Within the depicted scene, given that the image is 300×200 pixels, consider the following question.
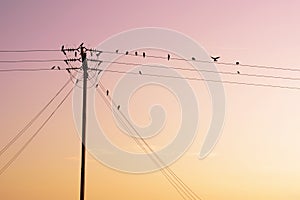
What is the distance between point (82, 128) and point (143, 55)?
7.52 meters

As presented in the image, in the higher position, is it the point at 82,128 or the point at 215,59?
the point at 215,59

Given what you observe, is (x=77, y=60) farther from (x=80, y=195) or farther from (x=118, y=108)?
(x=80, y=195)

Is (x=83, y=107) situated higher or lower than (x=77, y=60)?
lower

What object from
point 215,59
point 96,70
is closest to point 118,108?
point 96,70

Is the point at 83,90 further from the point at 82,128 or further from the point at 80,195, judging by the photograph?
the point at 80,195

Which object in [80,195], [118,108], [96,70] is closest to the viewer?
[80,195]

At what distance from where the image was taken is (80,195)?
4050 centimetres

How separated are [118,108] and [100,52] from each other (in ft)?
14.6

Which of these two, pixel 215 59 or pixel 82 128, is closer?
pixel 82 128

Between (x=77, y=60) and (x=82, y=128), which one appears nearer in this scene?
(x=82, y=128)

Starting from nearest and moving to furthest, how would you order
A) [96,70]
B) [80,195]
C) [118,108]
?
[80,195]
[96,70]
[118,108]

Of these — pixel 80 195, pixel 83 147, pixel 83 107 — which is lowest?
pixel 80 195

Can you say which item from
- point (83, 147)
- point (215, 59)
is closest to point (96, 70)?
point (83, 147)

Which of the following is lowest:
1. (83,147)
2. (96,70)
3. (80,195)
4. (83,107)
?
(80,195)
